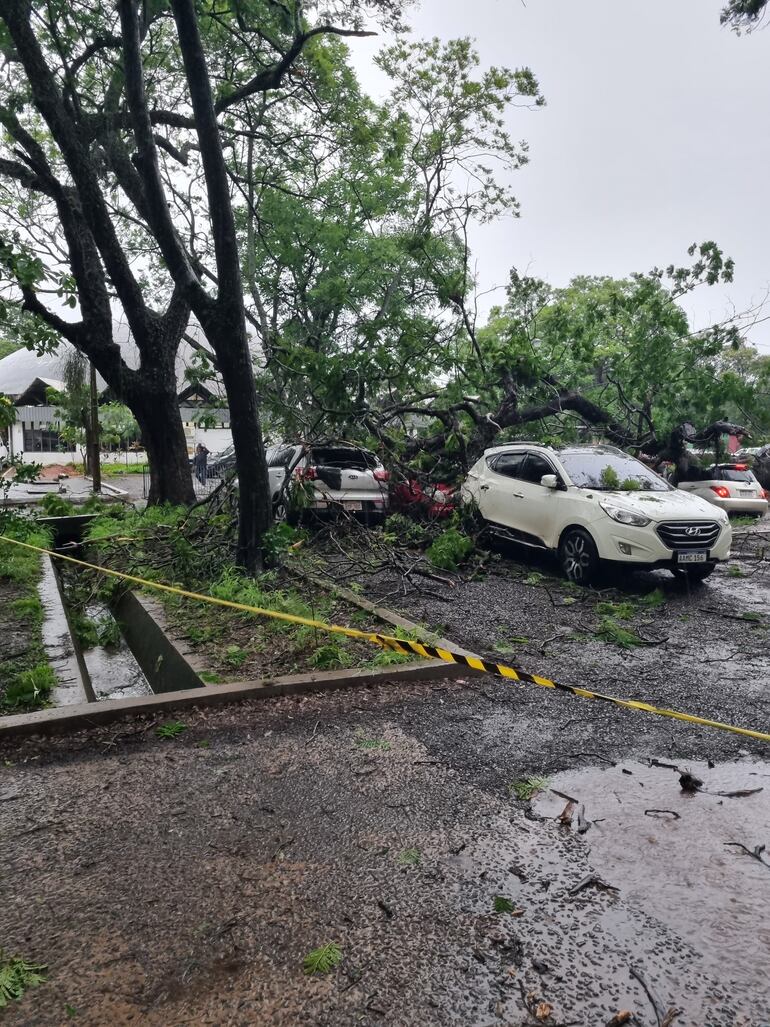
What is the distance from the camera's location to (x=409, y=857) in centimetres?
322

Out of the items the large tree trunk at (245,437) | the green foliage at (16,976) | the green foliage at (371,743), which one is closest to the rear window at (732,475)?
the large tree trunk at (245,437)

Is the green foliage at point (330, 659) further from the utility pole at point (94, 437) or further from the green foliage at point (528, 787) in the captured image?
the utility pole at point (94, 437)

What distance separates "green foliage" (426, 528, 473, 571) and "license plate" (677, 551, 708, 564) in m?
2.87

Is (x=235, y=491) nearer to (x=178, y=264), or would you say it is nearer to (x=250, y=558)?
(x=250, y=558)

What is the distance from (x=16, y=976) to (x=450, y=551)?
8236 mm

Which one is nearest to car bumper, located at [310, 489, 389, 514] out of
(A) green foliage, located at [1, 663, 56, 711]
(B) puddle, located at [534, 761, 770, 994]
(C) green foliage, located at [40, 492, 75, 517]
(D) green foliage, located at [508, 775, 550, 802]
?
(C) green foliage, located at [40, 492, 75, 517]

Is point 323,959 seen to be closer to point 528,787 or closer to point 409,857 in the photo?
point 409,857

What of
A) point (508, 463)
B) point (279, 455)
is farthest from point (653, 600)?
point (279, 455)

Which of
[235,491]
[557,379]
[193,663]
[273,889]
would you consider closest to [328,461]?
[235,491]

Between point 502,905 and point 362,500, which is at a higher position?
point 362,500

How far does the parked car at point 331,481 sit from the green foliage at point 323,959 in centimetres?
780

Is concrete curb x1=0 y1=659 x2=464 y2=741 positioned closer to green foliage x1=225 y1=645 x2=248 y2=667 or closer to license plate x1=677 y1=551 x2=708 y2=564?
green foliage x1=225 y1=645 x2=248 y2=667

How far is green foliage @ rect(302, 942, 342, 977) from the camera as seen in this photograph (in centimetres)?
251

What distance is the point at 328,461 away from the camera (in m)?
12.1
